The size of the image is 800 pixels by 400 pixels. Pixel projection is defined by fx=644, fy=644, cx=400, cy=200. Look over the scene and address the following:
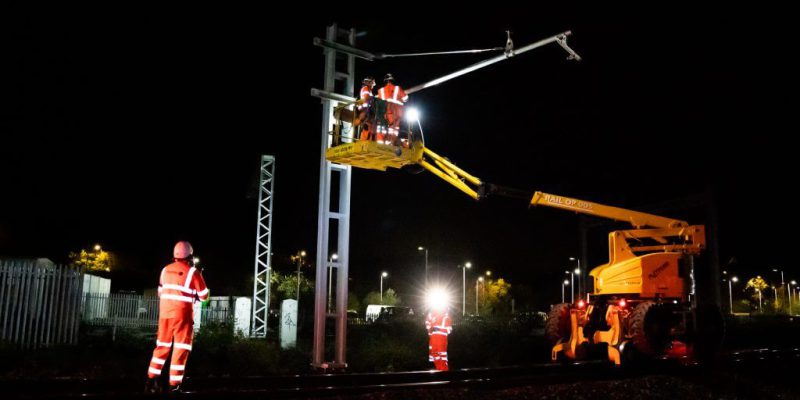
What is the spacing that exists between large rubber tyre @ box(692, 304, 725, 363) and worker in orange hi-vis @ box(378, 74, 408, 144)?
296 inches

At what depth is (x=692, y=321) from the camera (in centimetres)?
1352

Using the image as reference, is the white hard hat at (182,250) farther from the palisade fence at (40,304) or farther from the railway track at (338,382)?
the palisade fence at (40,304)

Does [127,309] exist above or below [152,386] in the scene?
above

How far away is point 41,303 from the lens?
14.1m

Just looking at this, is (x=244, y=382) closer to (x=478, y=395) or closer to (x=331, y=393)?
(x=331, y=393)

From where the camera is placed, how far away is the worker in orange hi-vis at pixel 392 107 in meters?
11.6

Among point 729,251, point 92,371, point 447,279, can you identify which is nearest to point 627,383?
point 92,371

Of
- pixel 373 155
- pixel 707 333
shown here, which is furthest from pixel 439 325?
pixel 707 333

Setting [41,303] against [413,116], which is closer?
[413,116]

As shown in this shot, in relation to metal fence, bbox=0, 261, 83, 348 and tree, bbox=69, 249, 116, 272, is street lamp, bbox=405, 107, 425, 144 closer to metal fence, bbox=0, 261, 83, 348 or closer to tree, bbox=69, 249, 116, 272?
metal fence, bbox=0, 261, 83, 348

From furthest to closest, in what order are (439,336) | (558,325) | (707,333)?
(558,325), (707,333), (439,336)

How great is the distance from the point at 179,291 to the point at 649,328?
30.3 feet

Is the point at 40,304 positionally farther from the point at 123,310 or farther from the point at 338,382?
the point at 123,310

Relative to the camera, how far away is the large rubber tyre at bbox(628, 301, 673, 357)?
12.7m
